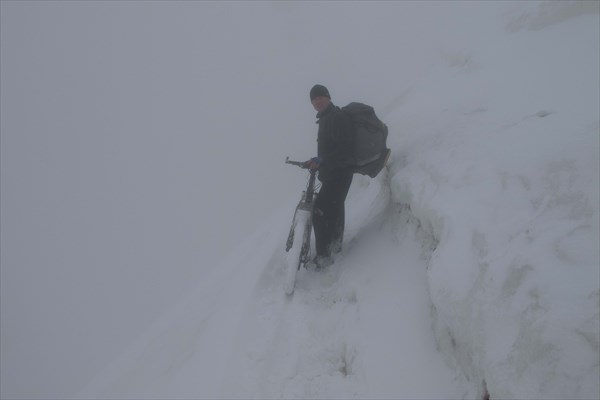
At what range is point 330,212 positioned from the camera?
6.42m

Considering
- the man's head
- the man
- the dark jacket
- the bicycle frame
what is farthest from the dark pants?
the man's head

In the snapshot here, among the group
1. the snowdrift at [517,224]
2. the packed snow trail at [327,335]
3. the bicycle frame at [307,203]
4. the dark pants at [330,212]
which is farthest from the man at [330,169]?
the snowdrift at [517,224]

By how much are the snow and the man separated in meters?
0.37

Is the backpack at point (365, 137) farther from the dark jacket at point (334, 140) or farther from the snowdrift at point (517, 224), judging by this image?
the snowdrift at point (517, 224)

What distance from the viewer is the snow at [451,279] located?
2963 millimetres

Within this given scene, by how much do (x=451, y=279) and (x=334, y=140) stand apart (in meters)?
2.72

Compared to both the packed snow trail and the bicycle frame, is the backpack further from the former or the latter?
the packed snow trail

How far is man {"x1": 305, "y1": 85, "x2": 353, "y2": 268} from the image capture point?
5934 mm

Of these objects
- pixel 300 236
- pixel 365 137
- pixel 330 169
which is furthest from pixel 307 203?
pixel 365 137

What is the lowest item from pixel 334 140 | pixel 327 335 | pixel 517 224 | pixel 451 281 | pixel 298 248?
pixel 327 335

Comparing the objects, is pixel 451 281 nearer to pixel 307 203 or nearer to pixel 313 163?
pixel 313 163

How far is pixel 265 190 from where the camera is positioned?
326 ft

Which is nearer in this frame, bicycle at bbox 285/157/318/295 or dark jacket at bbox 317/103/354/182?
dark jacket at bbox 317/103/354/182

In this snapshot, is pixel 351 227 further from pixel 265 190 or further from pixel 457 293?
pixel 265 190
